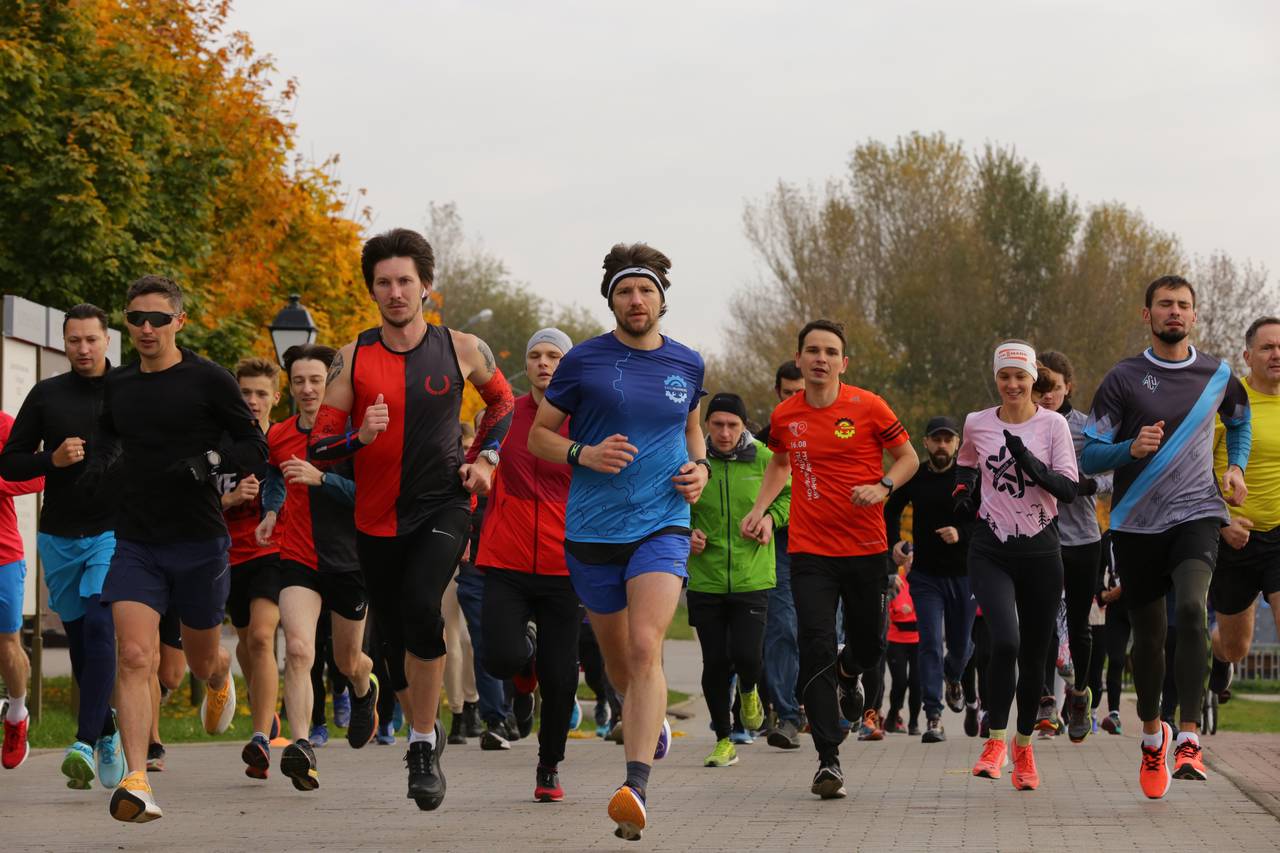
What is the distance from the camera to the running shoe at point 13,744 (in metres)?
10.8

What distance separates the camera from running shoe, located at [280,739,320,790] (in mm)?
9719

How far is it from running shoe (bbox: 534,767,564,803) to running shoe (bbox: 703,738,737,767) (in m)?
2.61

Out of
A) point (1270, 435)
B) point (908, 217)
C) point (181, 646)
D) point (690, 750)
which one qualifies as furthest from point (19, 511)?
point (908, 217)

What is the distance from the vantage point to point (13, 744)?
1084 cm

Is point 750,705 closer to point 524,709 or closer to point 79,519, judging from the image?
point 524,709

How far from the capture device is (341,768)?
39.2ft

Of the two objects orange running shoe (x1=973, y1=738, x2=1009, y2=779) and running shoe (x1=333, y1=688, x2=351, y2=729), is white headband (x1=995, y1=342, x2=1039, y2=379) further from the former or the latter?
running shoe (x1=333, y1=688, x2=351, y2=729)

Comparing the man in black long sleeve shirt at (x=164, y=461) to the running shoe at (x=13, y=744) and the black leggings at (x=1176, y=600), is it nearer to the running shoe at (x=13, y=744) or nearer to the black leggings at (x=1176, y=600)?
the running shoe at (x=13, y=744)

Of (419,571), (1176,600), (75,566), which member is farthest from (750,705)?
(419,571)

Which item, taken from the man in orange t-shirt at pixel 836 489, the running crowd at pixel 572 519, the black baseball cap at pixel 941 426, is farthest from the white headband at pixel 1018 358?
the black baseball cap at pixel 941 426

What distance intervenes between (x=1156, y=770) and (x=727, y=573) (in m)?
3.67

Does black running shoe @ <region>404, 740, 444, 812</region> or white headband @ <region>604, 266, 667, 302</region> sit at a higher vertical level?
white headband @ <region>604, 266, 667, 302</region>

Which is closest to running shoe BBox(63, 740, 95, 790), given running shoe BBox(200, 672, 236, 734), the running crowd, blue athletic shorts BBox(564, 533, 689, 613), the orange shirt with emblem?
the running crowd

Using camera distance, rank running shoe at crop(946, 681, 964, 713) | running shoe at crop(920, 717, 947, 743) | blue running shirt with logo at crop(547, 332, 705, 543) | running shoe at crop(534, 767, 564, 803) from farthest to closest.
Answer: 1. running shoe at crop(946, 681, 964, 713)
2. running shoe at crop(920, 717, 947, 743)
3. running shoe at crop(534, 767, 564, 803)
4. blue running shirt with logo at crop(547, 332, 705, 543)
